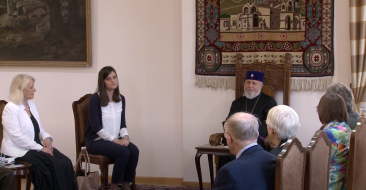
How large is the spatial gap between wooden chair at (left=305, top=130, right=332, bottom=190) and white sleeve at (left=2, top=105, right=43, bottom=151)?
2.72 metres

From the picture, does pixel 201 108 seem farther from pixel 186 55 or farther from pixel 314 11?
pixel 314 11

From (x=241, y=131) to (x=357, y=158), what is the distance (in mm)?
1185

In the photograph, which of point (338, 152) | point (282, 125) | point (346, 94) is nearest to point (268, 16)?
point (346, 94)

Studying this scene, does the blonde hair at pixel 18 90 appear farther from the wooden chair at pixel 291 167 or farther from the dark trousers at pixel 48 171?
the wooden chair at pixel 291 167

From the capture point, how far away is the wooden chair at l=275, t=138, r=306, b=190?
212 centimetres

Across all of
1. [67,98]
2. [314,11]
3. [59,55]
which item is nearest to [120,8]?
[59,55]

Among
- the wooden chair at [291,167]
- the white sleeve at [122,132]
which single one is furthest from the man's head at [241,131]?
the white sleeve at [122,132]

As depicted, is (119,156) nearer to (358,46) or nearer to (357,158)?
(357,158)

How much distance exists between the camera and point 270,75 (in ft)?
15.9

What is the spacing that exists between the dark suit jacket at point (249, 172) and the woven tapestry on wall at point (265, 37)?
287cm

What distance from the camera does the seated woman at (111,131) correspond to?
14.0 ft

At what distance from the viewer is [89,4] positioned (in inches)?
214

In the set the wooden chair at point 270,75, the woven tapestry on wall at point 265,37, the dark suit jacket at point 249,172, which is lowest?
the dark suit jacket at point 249,172

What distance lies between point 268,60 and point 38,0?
3215 mm
